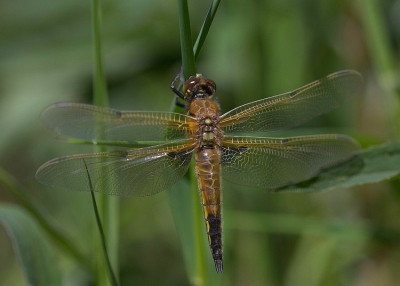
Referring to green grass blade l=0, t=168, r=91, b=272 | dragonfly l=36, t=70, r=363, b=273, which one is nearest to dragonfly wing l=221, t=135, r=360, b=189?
dragonfly l=36, t=70, r=363, b=273

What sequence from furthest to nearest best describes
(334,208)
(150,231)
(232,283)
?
(150,231)
(334,208)
(232,283)

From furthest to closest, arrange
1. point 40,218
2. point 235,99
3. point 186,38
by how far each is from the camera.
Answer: point 235,99, point 40,218, point 186,38

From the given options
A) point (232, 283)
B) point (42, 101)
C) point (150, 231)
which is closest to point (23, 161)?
point (42, 101)

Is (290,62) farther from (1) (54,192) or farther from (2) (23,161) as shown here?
(2) (23,161)

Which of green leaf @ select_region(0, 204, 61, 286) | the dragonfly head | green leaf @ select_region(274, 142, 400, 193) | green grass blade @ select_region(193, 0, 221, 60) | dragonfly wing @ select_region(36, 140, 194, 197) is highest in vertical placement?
the dragonfly head

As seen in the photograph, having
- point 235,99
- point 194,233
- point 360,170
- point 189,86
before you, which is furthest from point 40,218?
point 235,99

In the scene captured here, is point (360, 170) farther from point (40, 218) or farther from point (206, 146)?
point (40, 218)

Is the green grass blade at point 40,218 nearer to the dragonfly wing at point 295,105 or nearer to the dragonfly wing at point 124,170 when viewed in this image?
the dragonfly wing at point 124,170

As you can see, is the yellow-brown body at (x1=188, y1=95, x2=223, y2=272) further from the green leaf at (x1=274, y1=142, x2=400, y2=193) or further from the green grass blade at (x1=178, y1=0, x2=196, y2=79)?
the green grass blade at (x1=178, y1=0, x2=196, y2=79)
